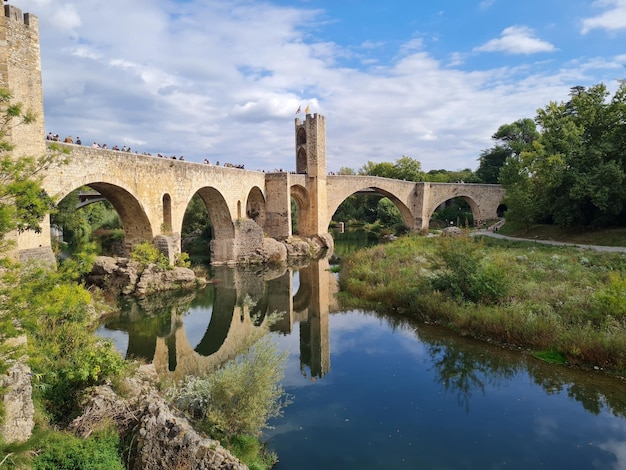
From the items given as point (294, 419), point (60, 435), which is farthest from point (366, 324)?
point (60, 435)

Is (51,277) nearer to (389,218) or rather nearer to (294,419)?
(294,419)

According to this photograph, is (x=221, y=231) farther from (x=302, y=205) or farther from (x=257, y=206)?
(x=302, y=205)

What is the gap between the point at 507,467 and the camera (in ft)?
20.2

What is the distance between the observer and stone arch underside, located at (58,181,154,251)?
51.0 feet

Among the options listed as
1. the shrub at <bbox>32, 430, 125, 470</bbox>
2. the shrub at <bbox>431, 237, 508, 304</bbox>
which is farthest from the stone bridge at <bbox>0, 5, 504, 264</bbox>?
the shrub at <bbox>431, 237, 508, 304</bbox>

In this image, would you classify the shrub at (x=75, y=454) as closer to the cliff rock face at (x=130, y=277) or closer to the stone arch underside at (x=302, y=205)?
the cliff rock face at (x=130, y=277)

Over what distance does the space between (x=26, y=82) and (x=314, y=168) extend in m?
20.6

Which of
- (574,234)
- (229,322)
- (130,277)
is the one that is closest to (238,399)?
(229,322)

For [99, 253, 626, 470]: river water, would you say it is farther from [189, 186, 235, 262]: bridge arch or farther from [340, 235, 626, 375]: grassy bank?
[189, 186, 235, 262]: bridge arch

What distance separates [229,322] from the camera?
544 inches

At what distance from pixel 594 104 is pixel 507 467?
21436mm

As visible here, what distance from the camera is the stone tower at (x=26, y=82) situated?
993 cm

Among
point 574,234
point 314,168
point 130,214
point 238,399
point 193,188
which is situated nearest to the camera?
point 238,399

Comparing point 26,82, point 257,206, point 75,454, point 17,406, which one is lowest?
point 75,454
